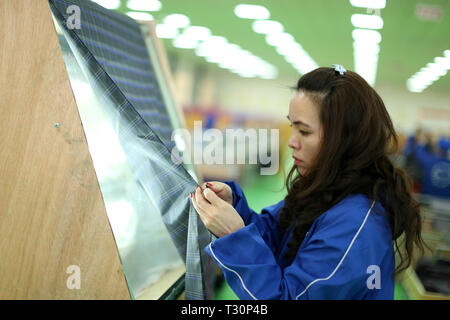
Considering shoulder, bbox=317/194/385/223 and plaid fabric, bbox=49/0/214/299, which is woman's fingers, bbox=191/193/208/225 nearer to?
plaid fabric, bbox=49/0/214/299

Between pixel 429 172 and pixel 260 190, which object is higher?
pixel 429 172

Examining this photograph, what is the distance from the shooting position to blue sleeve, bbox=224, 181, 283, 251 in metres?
1.39

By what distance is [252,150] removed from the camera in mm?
7348

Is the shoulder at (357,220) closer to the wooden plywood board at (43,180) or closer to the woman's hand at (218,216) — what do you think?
the woman's hand at (218,216)

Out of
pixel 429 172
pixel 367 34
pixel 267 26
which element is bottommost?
pixel 429 172

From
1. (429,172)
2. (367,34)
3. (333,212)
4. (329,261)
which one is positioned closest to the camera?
(329,261)

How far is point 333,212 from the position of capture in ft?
3.49

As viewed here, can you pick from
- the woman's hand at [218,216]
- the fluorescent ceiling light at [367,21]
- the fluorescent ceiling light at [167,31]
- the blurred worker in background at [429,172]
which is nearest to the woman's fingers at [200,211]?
the woman's hand at [218,216]

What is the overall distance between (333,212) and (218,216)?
34cm

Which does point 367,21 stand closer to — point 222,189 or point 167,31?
point 167,31

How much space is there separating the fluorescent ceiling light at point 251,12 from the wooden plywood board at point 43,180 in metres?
5.12

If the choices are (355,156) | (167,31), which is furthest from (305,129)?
(167,31)

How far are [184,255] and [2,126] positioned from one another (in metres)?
0.80
